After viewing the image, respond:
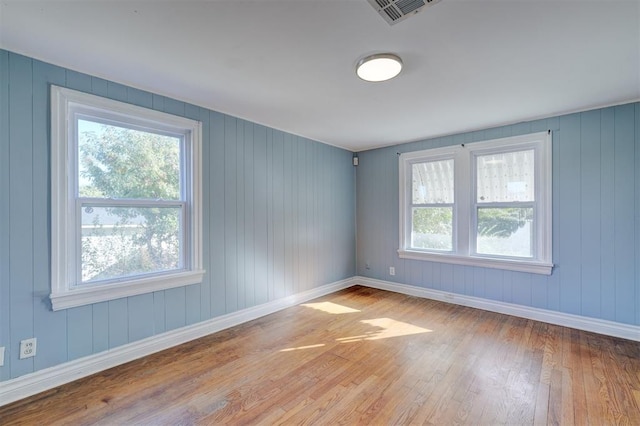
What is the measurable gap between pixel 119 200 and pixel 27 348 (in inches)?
47.3

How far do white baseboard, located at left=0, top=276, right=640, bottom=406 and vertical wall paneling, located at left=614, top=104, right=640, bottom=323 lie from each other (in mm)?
265

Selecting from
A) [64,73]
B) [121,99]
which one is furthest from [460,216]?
[64,73]

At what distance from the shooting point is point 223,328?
3.18 m

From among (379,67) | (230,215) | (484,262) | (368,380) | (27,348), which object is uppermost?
(379,67)

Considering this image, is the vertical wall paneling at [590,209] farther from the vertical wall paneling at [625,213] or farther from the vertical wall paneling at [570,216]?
the vertical wall paneling at [625,213]

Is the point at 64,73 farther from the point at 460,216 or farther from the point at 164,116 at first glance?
the point at 460,216

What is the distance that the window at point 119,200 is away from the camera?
220cm

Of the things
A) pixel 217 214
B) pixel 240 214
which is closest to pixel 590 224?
pixel 240 214

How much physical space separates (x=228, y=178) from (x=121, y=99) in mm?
1182

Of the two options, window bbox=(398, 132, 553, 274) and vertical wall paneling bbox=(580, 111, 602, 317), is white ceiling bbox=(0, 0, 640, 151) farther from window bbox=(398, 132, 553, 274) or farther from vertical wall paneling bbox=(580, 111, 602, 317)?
window bbox=(398, 132, 553, 274)

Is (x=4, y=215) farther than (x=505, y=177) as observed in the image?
No

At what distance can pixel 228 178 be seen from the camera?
3.27 metres

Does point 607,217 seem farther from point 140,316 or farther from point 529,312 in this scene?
point 140,316

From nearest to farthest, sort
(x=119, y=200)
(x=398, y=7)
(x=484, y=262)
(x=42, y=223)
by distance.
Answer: (x=398, y=7), (x=42, y=223), (x=119, y=200), (x=484, y=262)
